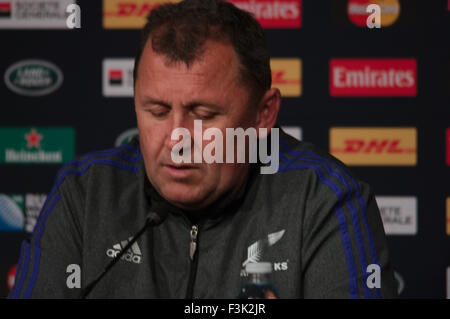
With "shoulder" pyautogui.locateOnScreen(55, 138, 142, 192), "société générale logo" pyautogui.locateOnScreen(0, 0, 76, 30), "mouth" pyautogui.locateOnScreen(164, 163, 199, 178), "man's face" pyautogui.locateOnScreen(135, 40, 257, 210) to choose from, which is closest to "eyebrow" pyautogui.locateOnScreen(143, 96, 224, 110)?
"man's face" pyautogui.locateOnScreen(135, 40, 257, 210)

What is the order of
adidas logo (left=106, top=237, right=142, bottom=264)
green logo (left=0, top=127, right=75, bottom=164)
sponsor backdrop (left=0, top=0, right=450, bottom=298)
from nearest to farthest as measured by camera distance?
adidas logo (left=106, top=237, right=142, bottom=264) → sponsor backdrop (left=0, top=0, right=450, bottom=298) → green logo (left=0, top=127, right=75, bottom=164)

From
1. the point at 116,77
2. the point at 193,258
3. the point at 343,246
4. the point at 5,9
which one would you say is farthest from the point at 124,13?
the point at 343,246

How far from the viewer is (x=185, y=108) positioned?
141cm

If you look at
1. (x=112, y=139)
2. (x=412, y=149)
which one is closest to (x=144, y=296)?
(x=112, y=139)

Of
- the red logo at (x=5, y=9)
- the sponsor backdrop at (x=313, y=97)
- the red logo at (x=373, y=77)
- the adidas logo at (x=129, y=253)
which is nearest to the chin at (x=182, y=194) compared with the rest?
the adidas logo at (x=129, y=253)

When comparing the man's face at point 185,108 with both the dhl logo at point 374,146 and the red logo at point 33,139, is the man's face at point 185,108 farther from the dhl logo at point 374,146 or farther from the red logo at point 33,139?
the red logo at point 33,139

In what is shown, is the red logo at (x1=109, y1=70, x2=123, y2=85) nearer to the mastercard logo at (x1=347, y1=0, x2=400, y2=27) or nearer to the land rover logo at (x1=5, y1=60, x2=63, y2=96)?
the land rover logo at (x1=5, y1=60, x2=63, y2=96)

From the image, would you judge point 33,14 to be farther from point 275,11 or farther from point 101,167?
point 101,167

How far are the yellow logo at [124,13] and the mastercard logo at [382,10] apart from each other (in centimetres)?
82

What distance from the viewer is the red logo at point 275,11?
2.76m

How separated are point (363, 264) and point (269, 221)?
232 mm

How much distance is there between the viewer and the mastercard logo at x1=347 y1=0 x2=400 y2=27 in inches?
108

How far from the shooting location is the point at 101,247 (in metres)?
1.51
